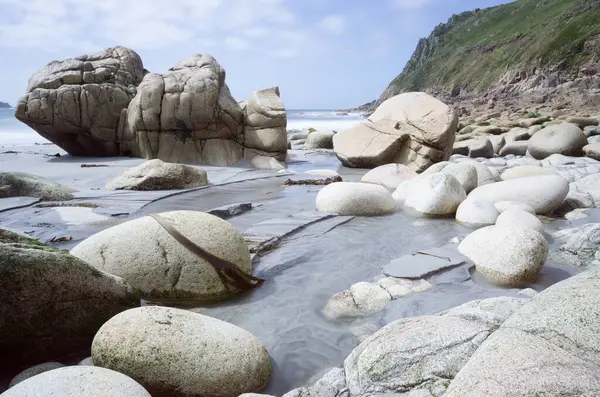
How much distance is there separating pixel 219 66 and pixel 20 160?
20.1 feet

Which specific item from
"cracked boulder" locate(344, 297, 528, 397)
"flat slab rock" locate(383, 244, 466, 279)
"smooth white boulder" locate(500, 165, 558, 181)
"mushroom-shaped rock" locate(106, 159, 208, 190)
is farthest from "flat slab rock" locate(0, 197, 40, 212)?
"smooth white boulder" locate(500, 165, 558, 181)

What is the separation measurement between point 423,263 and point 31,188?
20.6 feet

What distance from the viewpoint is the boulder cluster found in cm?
1196

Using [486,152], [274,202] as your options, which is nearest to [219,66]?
[274,202]

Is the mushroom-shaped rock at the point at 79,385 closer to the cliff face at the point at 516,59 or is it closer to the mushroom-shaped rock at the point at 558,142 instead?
the mushroom-shaped rock at the point at 558,142

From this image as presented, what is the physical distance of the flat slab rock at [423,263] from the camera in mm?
4160

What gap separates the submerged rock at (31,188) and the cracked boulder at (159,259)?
398cm

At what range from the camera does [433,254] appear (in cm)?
464

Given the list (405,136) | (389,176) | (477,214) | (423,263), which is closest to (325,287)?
(423,263)

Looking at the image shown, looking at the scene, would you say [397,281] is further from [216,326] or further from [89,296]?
[89,296]

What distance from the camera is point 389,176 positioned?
9484 millimetres

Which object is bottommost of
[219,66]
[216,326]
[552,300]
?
[216,326]

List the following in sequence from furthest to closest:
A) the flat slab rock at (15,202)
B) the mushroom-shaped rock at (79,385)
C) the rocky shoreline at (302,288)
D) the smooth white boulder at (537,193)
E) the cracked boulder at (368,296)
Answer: the flat slab rock at (15,202) < the smooth white boulder at (537,193) < the cracked boulder at (368,296) < the rocky shoreline at (302,288) < the mushroom-shaped rock at (79,385)

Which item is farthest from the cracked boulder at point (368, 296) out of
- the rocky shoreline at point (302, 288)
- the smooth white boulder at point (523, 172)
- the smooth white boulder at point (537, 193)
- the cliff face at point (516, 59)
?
the cliff face at point (516, 59)
